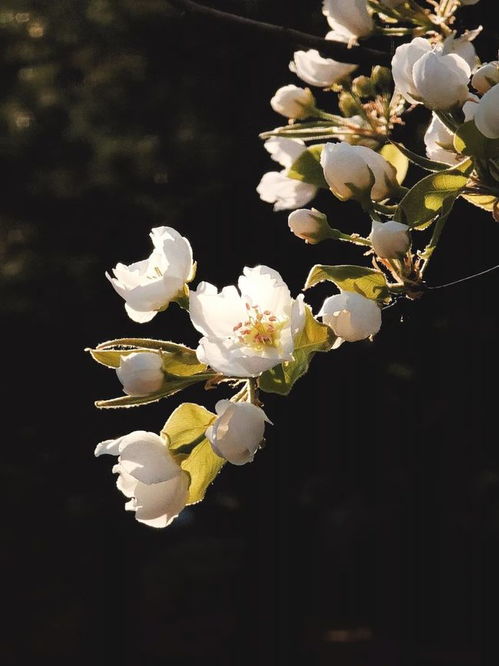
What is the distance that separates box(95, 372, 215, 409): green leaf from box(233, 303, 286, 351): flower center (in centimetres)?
4

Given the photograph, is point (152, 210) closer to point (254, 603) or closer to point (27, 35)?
point (27, 35)

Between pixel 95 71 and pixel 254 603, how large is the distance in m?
2.32

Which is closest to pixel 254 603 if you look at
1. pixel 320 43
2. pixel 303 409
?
pixel 303 409

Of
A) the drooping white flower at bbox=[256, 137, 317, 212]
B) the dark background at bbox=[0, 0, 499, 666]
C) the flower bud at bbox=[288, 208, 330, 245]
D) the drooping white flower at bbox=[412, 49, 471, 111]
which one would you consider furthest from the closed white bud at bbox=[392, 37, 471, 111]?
the dark background at bbox=[0, 0, 499, 666]

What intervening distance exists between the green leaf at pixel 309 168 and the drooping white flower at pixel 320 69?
25cm

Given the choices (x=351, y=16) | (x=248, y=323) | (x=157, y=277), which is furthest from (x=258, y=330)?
(x=351, y=16)

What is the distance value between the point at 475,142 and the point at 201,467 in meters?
0.29

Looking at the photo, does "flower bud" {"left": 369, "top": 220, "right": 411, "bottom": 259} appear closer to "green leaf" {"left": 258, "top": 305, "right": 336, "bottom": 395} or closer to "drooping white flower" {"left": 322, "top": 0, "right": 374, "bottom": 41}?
"green leaf" {"left": 258, "top": 305, "right": 336, "bottom": 395}

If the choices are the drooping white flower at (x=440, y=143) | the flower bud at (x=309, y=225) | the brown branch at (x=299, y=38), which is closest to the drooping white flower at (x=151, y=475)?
the flower bud at (x=309, y=225)

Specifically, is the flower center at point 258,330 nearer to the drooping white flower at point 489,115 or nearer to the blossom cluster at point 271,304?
the blossom cluster at point 271,304

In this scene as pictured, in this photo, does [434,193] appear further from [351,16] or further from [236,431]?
[351,16]

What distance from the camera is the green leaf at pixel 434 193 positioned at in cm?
76

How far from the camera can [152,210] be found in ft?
13.9

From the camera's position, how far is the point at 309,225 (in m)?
0.88
